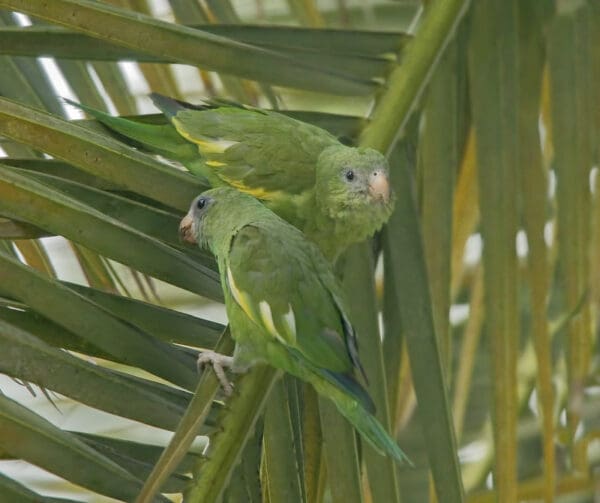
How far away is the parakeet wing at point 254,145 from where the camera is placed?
1.00 m

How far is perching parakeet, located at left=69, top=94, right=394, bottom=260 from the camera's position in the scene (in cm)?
98

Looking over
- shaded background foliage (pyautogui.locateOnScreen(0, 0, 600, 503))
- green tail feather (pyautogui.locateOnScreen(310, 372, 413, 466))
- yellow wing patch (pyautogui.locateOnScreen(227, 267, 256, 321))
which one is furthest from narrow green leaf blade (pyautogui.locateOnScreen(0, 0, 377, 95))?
green tail feather (pyautogui.locateOnScreen(310, 372, 413, 466))

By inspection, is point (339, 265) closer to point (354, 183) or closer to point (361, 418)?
point (354, 183)

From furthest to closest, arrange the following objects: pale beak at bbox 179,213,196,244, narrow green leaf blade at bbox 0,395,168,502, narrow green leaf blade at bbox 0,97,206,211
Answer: pale beak at bbox 179,213,196,244 → narrow green leaf blade at bbox 0,97,206,211 → narrow green leaf blade at bbox 0,395,168,502

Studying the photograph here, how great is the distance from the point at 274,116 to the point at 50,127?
295 millimetres

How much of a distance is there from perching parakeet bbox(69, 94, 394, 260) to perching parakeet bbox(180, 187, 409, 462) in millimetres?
78

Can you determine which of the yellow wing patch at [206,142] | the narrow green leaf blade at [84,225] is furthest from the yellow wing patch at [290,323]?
the yellow wing patch at [206,142]

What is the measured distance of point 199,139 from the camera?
997mm

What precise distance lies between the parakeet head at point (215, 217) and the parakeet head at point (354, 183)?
73 millimetres

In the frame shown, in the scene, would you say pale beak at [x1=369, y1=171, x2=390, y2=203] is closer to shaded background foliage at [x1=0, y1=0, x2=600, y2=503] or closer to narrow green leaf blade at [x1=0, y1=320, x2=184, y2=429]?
shaded background foliage at [x1=0, y1=0, x2=600, y2=503]

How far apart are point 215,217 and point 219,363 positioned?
0.62 feet

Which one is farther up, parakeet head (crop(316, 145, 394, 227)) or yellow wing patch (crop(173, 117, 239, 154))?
yellow wing patch (crop(173, 117, 239, 154))

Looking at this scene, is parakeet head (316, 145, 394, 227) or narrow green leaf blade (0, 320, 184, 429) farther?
parakeet head (316, 145, 394, 227)

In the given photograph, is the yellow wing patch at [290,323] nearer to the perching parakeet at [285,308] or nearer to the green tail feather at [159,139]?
the perching parakeet at [285,308]
